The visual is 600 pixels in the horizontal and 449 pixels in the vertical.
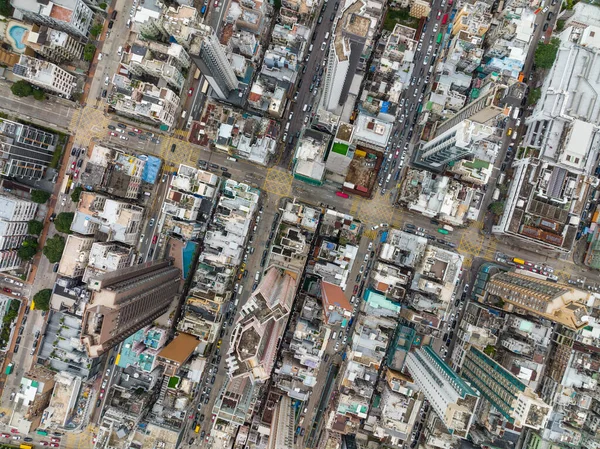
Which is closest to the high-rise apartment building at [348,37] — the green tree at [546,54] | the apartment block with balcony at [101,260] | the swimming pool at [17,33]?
the green tree at [546,54]

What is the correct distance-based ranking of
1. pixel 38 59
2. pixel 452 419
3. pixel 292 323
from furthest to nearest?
pixel 292 323, pixel 38 59, pixel 452 419

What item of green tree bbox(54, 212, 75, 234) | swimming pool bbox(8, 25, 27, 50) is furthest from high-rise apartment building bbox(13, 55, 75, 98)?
green tree bbox(54, 212, 75, 234)

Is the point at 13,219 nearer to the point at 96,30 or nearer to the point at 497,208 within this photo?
the point at 96,30

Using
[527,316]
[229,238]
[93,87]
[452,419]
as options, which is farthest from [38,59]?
[527,316]

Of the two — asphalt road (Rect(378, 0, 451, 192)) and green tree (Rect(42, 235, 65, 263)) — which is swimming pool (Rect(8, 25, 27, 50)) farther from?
asphalt road (Rect(378, 0, 451, 192))

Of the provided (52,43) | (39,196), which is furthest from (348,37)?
(39,196)

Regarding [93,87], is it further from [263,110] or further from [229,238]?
[229,238]
